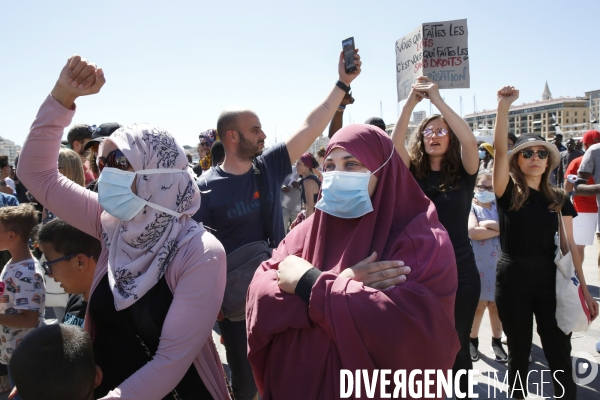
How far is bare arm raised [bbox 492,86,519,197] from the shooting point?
3.25 m

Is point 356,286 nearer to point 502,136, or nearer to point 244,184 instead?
point 244,184

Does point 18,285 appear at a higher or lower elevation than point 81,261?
lower

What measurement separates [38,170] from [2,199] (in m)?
3.22

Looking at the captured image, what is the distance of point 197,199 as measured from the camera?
1920 mm

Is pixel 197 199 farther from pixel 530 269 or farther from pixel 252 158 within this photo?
pixel 530 269

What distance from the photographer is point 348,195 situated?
1961mm

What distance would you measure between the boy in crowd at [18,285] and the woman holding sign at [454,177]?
8.96 feet

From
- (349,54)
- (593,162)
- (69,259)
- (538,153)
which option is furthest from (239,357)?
(593,162)

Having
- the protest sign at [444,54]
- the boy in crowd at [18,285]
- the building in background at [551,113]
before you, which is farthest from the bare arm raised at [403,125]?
the building in background at [551,113]

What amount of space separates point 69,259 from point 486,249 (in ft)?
12.6

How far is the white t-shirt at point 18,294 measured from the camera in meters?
2.94

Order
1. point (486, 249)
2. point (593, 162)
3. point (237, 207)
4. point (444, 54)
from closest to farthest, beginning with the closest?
1. point (237, 207)
2. point (444, 54)
3. point (486, 249)
4. point (593, 162)

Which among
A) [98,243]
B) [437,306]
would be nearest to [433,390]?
[437,306]

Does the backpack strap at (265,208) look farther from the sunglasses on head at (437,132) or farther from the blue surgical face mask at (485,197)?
the blue surgical face mask at (485,197)
